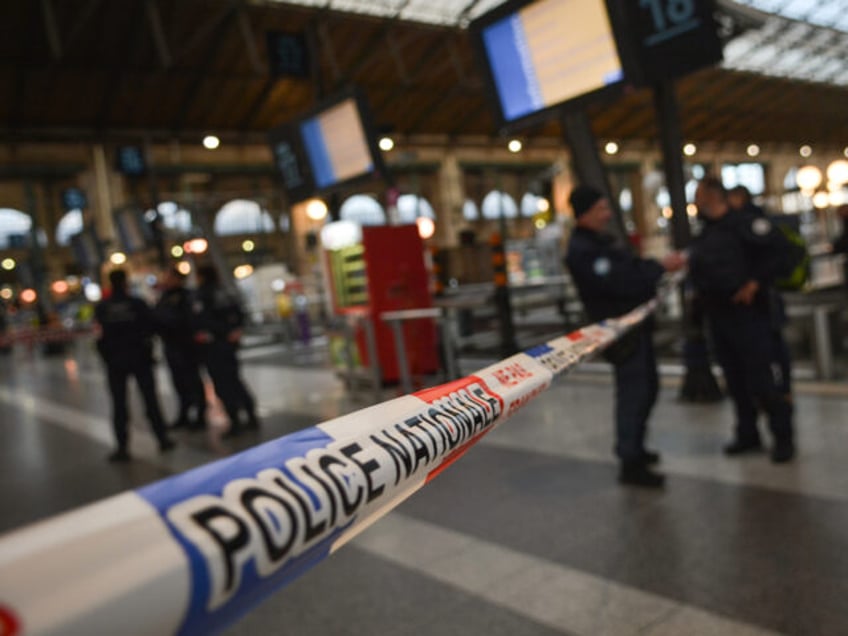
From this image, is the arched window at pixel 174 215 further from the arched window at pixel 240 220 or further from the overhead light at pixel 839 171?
the overhead light at pixel 839 171

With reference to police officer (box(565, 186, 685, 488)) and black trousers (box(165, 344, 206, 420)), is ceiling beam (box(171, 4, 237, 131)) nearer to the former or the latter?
black trousers (box(165, 344, 206, 420))

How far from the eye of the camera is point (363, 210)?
108ft

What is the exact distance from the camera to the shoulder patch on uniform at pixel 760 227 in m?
3.44

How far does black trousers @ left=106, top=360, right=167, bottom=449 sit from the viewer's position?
Answer: 557 cm

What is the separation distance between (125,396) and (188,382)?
0.97 meters

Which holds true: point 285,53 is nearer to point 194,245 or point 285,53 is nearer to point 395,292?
point 194,245

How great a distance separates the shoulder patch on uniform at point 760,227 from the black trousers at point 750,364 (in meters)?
0.40

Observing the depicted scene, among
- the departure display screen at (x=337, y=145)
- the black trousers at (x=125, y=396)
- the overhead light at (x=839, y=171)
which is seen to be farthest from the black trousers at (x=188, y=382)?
the overhead light at (x=839, y=171)

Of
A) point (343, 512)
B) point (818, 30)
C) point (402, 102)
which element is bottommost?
point (343, 512)

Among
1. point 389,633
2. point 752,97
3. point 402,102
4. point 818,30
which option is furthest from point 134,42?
point 752,97

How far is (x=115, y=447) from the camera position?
6012 millimetres

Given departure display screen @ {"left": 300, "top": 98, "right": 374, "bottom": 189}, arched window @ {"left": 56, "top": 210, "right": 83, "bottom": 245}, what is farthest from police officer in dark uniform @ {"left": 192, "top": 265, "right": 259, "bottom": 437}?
arched window @ {"left": 56, "top": 210, "right": 83, "bottom": 245}

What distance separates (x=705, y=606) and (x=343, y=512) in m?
1.80

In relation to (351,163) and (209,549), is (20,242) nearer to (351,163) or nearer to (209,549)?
(351,163)
